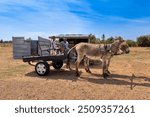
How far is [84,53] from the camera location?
11.1 metres

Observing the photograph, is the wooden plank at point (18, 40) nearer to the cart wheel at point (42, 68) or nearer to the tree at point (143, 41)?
the cart wheel at point (42, 68)

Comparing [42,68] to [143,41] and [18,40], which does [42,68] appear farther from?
[143,41]

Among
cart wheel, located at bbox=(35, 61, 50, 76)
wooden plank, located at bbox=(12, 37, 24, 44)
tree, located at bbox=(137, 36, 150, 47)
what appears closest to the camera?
cart wheel, located at bbox=(35, 61, 50, 76)

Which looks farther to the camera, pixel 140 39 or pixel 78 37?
pixel 140 39

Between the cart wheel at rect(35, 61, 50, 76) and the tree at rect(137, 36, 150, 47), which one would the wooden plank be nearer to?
the cart wheel at rect(35, 61, 50, 76)

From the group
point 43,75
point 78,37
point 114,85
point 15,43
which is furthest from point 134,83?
point 15,43

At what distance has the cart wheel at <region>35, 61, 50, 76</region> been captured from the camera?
424 inches

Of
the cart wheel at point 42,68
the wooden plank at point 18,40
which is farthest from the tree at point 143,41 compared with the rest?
the cart wheel at point 42,68

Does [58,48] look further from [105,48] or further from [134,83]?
[134,83]

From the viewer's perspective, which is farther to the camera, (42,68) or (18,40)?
(18,40)

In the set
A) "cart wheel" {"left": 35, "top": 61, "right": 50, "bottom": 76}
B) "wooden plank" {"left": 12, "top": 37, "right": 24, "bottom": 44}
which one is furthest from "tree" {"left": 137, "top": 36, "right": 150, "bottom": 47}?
"cart wheel" {"left": 35, "top": 61, "right": 50, "bottom": 76}

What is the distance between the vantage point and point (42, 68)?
10.8 meters

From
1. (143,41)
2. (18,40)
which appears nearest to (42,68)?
(18,40)

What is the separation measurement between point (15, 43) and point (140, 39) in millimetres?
42252
